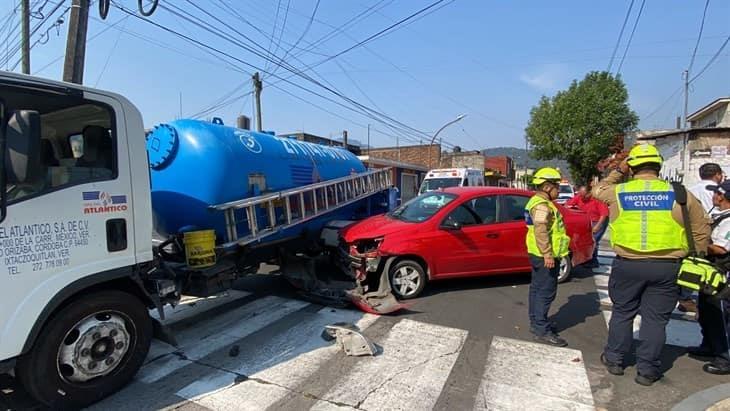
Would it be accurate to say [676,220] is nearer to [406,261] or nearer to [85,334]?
[406,261]

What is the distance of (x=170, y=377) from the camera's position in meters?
3.55

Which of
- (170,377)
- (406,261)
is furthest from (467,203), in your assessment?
(170,377)

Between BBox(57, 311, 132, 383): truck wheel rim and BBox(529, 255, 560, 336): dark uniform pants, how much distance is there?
160 inches

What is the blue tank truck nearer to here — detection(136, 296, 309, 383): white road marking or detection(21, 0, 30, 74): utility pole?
detection(136, 296, 309, 383): white road marking

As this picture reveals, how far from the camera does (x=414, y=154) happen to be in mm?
41844

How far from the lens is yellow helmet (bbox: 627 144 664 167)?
3.49 m

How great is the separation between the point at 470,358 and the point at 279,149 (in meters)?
3.98

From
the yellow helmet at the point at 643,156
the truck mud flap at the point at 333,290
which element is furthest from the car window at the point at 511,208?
the yellow helmet at the point at 643,156

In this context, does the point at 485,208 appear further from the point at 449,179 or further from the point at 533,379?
the point at 449,179

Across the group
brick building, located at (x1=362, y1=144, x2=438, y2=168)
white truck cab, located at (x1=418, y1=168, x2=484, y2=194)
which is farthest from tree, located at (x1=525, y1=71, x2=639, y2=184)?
white truck cab, located at (x1=418, y1=168, x2=484, y2=194)

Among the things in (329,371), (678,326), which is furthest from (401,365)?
(678,326)

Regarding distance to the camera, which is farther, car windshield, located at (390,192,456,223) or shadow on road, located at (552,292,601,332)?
car windshield, located at (390,192,456,223)

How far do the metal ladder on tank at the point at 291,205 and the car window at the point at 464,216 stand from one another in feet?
7.16

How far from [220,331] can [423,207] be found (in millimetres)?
3465
